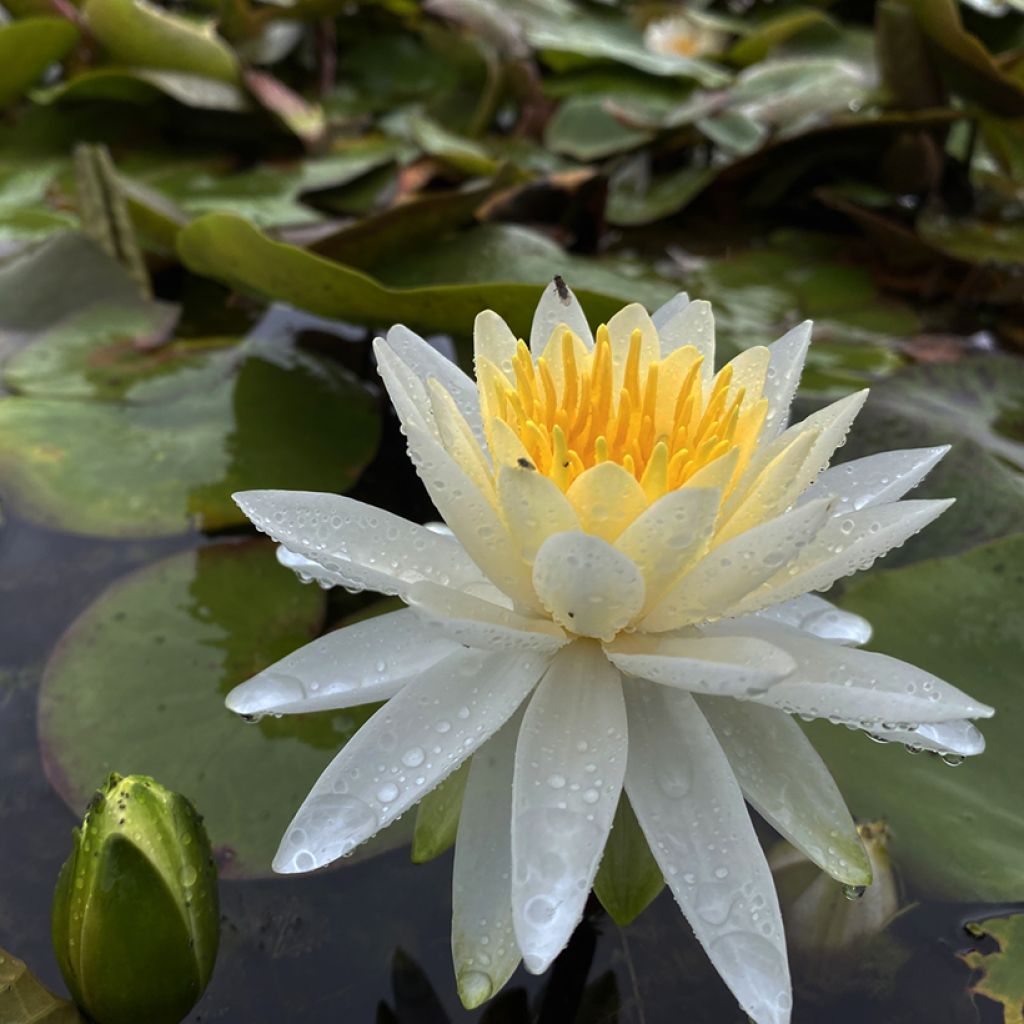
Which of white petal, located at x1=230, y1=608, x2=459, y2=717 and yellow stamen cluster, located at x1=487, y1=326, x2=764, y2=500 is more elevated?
yellow stamen cluster, located at x1=487, y1=326, x2=764, y2=500

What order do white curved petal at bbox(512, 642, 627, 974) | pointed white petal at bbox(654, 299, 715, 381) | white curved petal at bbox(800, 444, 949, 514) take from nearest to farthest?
white curved petal at bbox(512, 642, 627, 974)
white curved petal at bbox(800, 444, 949, 514)
pointed white petal at bbox(654, 299, 715, 381)

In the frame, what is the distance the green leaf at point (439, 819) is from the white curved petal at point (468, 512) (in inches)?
10.3

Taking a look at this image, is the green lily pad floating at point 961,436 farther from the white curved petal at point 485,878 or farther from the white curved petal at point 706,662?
the white curved petal at point 485,878

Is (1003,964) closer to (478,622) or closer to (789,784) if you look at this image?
(789,784)

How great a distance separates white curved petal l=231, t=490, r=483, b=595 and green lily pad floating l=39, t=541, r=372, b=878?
0.39 meters

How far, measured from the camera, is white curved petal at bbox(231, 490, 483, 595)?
1.09 meters

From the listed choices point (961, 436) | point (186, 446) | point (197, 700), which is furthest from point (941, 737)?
point (186, 446)

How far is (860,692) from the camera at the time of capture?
0.92 metres

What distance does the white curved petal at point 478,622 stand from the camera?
3.01 ft

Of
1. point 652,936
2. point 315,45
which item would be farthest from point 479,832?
point 315,45

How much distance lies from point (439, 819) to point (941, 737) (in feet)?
1.96

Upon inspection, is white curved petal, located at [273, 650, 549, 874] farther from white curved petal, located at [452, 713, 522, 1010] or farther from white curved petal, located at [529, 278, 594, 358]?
white curved petal, located at [529, 278, 594, 358]

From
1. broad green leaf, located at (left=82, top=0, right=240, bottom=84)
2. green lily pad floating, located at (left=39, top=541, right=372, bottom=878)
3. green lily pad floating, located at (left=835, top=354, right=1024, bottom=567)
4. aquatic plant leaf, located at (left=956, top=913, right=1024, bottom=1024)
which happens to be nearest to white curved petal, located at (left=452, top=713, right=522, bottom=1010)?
green lily pad floating, located at (left=39, top=541, right=372, bottom=878)

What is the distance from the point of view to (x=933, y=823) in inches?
51.1
